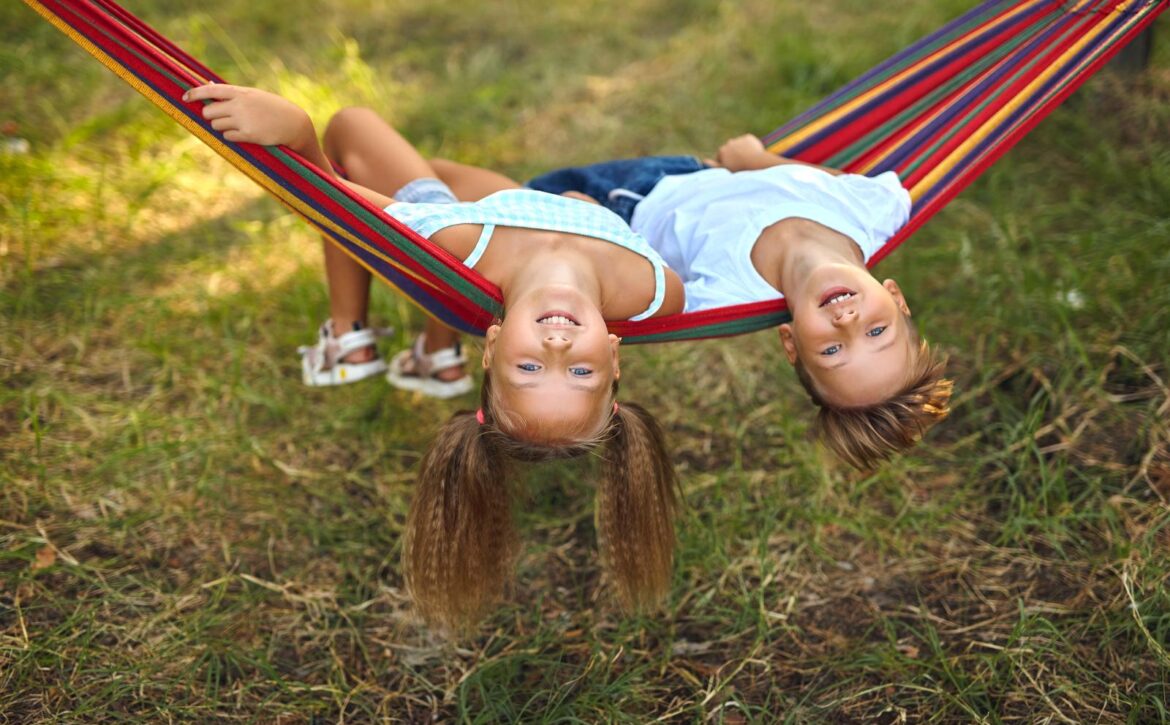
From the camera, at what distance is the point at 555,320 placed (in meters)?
1.54

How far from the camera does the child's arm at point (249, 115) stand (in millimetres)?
1478

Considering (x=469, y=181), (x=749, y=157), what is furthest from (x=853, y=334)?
(x=469, y=181)

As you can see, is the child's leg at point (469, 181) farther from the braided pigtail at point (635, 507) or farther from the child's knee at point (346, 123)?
the braided pigtail at point (635, 507)

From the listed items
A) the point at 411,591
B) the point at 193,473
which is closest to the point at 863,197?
the point at 411,591

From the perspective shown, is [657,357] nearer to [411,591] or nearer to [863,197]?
[863,197]

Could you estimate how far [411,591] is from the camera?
171cm

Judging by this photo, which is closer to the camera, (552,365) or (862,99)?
(552,365)

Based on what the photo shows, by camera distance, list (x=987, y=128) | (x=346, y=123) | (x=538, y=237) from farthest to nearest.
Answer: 1. (x=346, y=123)
2. (x=987, y=128)
3. (x=538, y=237)

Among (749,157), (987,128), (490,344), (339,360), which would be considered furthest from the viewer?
(339,360)

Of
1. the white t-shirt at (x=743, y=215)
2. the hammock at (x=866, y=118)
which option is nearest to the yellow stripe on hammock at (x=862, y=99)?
the hammock at (x=866, y=118)

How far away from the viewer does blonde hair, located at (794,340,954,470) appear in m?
1.72

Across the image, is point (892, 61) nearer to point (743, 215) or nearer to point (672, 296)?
point (743, 215)

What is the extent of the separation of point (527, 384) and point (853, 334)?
1.98ft

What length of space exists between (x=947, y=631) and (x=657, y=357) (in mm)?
1010
